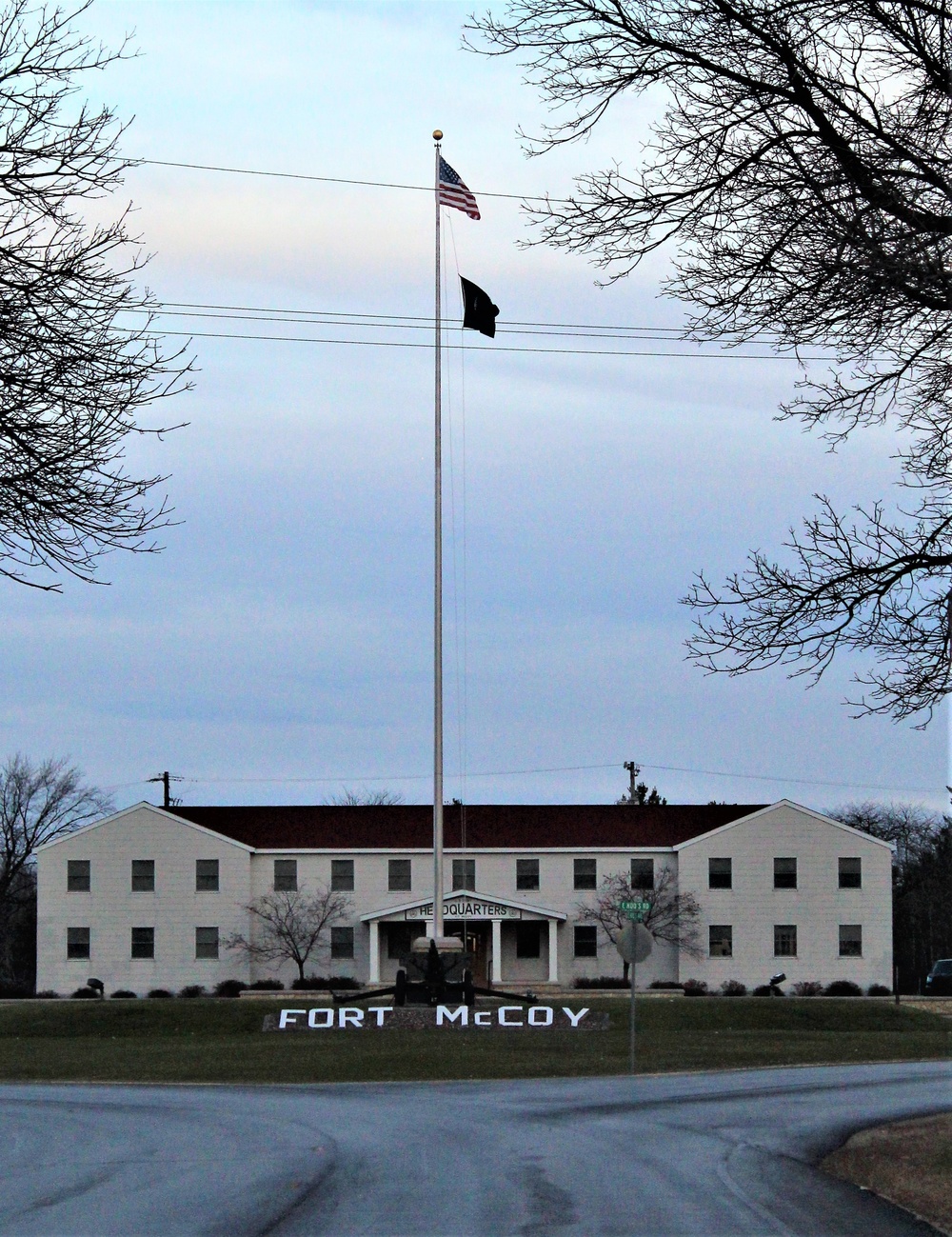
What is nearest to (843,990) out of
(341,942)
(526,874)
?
(526,874)

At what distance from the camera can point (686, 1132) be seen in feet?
53.9

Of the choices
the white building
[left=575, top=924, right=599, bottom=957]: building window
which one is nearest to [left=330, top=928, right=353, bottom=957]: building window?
the white building

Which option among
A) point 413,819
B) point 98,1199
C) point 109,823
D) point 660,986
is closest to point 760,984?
point 660,986

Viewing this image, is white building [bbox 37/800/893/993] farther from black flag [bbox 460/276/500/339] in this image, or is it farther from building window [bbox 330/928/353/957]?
black flag [bbox 460/276/500/339]

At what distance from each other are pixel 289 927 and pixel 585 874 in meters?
11.3

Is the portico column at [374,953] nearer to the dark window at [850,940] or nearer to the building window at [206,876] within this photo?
the building window at [206,876]

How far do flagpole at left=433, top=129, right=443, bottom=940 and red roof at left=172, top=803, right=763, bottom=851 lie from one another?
1053 inches

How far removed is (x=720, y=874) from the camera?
198 feet

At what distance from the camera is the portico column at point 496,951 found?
2286 inches

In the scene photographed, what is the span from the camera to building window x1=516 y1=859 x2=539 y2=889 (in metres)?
61.3

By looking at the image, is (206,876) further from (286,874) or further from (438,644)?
(438,644)

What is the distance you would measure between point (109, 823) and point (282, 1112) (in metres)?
43.2

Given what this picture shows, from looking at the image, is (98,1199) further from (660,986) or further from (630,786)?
(630,786)

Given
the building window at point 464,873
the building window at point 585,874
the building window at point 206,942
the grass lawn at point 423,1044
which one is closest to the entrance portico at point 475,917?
the building window at point 464,873
